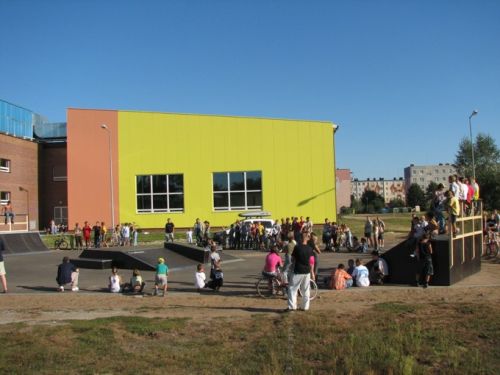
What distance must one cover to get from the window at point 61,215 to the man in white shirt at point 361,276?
1536 inches

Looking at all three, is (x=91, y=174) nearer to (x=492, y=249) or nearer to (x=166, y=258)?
(x=166, y=258)

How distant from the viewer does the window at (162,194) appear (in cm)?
4050

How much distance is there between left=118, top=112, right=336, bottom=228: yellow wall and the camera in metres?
40.1

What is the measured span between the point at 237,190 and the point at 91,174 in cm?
1146

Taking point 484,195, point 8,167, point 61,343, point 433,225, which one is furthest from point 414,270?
point 484,195

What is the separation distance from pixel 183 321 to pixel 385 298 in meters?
5.35

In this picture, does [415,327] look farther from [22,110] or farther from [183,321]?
[22,110]

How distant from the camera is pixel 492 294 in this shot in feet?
42.9

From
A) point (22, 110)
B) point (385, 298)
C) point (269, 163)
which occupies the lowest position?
point (385, 298)

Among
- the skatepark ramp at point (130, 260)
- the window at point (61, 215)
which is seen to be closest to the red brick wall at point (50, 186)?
the window at point (61, 215)

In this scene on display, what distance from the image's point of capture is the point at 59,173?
161 ft

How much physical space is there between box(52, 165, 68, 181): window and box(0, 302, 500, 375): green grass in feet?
134

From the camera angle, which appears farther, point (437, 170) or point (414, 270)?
point (437, 170)

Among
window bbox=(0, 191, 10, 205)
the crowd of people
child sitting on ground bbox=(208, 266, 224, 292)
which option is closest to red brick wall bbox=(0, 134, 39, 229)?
window bbox=(0, 191, 10, 205)
